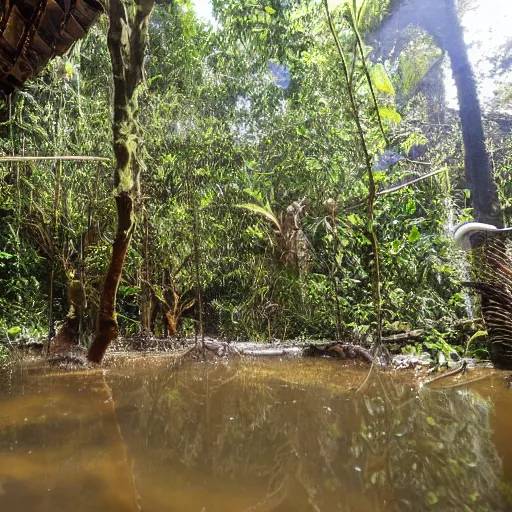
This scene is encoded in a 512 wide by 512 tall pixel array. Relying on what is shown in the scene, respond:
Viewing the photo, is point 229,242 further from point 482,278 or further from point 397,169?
→ point 482,278

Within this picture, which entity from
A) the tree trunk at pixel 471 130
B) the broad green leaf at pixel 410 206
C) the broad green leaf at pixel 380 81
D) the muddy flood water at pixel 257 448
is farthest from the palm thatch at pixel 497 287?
the tree trunk at pixel 471 130

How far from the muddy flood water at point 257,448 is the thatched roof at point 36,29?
209 centimetres

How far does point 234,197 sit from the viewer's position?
581 cm

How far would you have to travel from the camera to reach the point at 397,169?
5.38 metres

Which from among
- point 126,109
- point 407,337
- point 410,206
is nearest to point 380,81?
point 410,206

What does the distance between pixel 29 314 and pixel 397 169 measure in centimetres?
532

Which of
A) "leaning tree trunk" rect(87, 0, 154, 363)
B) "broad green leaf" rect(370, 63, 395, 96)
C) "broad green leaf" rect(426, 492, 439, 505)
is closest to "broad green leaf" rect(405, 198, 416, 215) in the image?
"broad green leaf" rect(370, 63, 395, 96)

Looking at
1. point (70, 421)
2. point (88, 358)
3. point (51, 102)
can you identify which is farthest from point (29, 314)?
point (70, 421)

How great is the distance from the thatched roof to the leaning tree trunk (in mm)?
679

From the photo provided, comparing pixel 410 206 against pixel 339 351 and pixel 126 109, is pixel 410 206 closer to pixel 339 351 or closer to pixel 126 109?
pixel 339 351

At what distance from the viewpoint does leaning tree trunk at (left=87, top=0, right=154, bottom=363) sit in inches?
129

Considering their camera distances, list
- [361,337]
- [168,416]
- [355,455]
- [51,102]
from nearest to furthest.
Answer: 1. [355,455]
2. [168,416]
3. [361,337]
4. [51,102]

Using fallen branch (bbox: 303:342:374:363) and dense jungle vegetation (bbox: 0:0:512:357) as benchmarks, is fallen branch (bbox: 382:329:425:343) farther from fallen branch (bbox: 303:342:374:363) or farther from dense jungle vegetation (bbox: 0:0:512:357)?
fallen branch (bbox: 303:342:374:363)

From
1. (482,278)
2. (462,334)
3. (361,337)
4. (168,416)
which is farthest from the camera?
(361,337)
